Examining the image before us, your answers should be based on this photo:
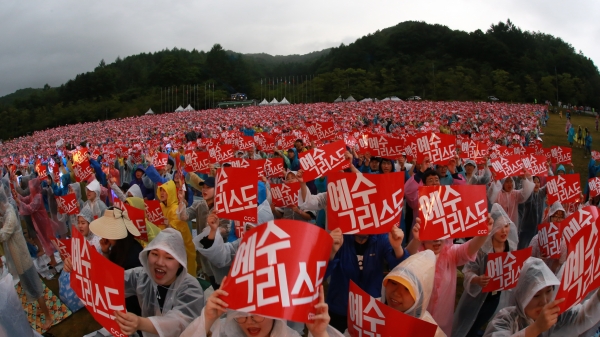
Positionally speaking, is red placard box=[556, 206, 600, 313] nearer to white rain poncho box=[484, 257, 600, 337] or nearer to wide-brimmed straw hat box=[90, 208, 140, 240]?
white rain poncho box=[484, 257, 600, 337]

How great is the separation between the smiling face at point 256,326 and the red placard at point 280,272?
215 millimetres

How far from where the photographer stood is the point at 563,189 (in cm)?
595

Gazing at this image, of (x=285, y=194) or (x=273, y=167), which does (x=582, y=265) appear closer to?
(x=285, y=194)

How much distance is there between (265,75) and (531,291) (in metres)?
108

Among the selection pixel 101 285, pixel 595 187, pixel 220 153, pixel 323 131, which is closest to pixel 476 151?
pixel 595 187

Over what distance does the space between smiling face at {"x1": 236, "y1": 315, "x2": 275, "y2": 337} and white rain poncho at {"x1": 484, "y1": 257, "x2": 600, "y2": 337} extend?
143 centimetres

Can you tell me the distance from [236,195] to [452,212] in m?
2.05

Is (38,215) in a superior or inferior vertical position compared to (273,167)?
inferior

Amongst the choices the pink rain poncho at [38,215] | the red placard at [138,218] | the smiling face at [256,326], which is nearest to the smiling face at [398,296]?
the smiling face at [256,326]

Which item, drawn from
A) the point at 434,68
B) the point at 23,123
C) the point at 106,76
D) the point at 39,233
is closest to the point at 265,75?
the point at 106,76

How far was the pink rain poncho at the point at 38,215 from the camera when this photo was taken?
766 centimetres

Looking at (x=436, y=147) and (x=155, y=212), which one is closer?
(x=155, y=212)

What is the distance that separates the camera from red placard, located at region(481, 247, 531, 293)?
3576 millimetres

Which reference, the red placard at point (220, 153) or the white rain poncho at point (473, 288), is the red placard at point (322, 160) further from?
the red placard at point (220, 153)
